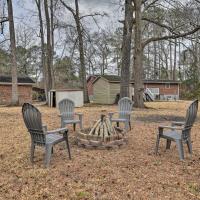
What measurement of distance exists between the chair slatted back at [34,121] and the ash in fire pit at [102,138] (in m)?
1.37

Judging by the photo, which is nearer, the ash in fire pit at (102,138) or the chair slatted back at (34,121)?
the chair slatted back at (34,121)

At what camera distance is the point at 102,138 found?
6180 mm

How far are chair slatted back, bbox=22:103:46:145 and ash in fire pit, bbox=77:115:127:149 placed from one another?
1.37 m

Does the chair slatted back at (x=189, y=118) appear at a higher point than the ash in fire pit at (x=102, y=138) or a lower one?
higher

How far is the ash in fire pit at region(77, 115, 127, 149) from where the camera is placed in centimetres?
617

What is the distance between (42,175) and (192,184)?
7.10 ft

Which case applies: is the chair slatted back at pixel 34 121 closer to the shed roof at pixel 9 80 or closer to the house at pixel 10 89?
the house at pixel 10 89

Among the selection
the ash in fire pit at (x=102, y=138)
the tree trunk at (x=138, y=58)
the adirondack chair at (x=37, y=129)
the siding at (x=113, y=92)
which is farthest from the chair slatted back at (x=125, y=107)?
the siding at (x=113, y=92)

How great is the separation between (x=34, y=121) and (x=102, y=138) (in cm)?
169

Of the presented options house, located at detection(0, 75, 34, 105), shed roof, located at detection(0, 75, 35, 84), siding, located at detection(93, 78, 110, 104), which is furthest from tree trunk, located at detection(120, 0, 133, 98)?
shed roof, located at detection(0, 75, 35, 84)

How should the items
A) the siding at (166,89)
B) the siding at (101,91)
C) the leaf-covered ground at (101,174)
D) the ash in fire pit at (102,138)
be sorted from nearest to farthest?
the leaf-covered ground at (101,174), the ash in fire pit at (102,138), the siding at (101,91), the siding at (166,89)

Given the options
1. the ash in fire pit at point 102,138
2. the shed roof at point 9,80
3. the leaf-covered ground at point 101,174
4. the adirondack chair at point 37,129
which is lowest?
the leaf-covered ground at point 101,174

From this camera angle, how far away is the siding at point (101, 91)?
27.0 m

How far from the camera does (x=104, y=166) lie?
4.96 metres
